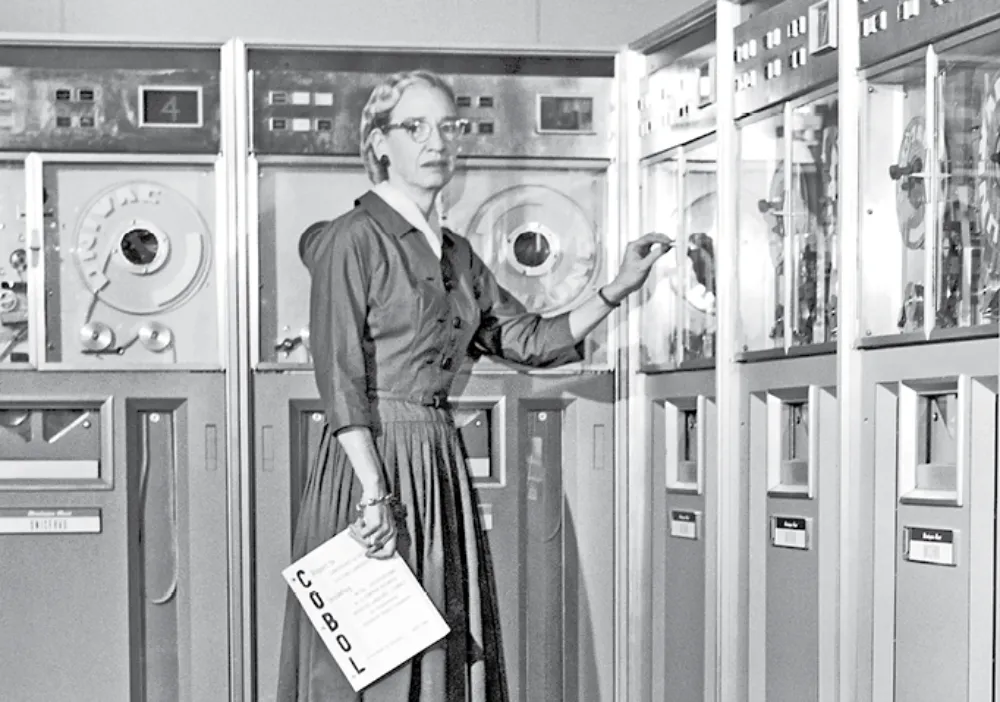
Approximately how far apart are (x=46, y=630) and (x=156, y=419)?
1.97 ft

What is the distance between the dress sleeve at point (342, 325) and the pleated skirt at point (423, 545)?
0.14 m

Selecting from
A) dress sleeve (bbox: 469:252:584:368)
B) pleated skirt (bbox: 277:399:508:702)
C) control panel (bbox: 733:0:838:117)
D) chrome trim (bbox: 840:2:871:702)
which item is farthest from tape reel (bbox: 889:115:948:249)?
pleated skirt (bbox: 277:399:508:702)

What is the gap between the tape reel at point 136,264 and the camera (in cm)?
400

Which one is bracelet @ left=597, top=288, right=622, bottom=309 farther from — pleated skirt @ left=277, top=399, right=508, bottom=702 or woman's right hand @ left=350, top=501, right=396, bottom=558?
woman's right hand @ left=350, top=501, right=396, bottom=558

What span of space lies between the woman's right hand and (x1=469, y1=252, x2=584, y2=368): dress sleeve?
65cm

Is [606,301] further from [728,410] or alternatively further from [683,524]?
[683,524]

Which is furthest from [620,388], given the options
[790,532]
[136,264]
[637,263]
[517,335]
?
[136,264]

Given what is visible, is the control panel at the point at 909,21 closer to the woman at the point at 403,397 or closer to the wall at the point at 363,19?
the woman at the point at 403,397

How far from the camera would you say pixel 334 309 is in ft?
10.8

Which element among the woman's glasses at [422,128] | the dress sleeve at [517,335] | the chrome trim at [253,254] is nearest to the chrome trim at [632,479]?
the dress sleeve at [517,335]

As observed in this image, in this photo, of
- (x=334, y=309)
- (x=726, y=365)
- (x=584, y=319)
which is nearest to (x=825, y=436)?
(x=726, y=365)

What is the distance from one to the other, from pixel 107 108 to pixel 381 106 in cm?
80

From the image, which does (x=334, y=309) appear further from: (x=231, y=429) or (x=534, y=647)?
(x=534, y=647)

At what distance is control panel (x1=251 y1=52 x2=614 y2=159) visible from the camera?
3.96 meters
